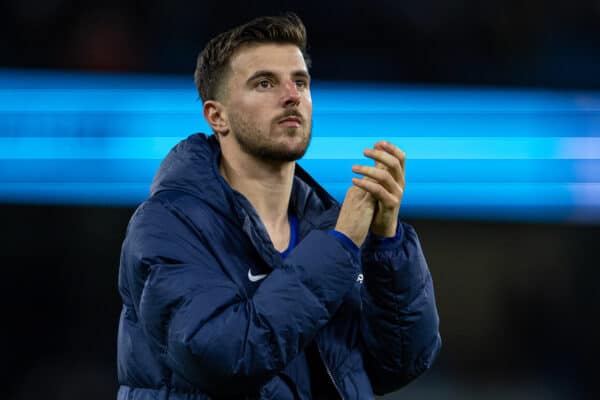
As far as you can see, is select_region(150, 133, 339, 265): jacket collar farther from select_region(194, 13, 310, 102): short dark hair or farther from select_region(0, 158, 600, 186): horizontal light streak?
select_region(0, 158, 600, 186): horizontal light streak

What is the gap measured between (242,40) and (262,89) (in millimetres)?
110

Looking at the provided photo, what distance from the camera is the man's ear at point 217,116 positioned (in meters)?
1.52

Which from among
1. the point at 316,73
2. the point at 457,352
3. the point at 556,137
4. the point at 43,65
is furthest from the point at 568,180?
the point at 43,65

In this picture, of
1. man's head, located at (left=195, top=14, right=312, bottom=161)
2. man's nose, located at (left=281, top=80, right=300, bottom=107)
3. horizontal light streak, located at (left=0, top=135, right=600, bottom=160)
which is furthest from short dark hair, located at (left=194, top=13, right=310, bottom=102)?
horizontal light streak, located at (left=0, top=135, right=600, bottom=160)

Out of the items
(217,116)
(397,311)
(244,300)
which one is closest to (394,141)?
(217,116)

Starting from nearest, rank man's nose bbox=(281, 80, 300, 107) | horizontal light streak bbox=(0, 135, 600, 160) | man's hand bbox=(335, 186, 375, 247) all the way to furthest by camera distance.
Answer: man's hand bbox=(335, 186, 375, 247) → man's nose bbox=(281, 80, 300, 107) → horizontal light streak bbox=(0, 135, 600, 160)

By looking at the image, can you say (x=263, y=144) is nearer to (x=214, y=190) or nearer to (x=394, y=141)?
(x=214, y=190)

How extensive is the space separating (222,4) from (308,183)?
53.5 inches

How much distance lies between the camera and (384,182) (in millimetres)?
1327

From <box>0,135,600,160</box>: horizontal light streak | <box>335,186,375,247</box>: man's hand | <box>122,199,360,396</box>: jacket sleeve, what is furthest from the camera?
<box>0,135,600,160</box>: horizontal light streak

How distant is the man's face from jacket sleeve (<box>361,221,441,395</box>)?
22 cm

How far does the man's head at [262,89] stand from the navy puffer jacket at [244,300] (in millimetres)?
73

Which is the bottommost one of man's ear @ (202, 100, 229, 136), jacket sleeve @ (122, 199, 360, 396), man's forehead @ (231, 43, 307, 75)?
jacket sleeve @ (122, 199, 360, 396)

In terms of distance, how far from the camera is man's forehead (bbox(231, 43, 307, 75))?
146 centimetres
